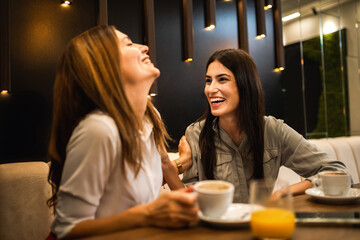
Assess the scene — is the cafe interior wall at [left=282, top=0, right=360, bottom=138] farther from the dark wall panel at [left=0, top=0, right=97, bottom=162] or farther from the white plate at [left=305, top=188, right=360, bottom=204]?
the white plate at [left=305, top=188, right=360, bottom=204]

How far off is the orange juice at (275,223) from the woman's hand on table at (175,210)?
0.19 metres

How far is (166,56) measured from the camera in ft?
10.2

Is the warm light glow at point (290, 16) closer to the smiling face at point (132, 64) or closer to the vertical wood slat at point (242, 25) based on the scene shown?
the vertical wood slat at point (242, 25)

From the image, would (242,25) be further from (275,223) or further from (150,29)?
(275,223)

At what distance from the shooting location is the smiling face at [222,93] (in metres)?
1.89

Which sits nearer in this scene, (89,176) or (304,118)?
(89,176)

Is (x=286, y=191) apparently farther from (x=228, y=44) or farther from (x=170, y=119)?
(x=228, y=44)

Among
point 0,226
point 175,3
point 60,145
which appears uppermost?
point 175,3

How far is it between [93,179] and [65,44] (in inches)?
76.7

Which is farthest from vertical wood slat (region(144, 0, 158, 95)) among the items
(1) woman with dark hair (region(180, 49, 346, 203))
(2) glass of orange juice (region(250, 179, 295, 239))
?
(2) glass of orange juice (region(250, 179, 295, 239))

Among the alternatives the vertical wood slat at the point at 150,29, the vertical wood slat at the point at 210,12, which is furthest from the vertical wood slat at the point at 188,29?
the vertical wood slat at the point at 150,29

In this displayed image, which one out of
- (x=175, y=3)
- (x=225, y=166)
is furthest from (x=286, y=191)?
(x=175, y=3)

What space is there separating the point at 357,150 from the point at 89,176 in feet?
11.3

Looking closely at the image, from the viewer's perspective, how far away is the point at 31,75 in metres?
2.38
